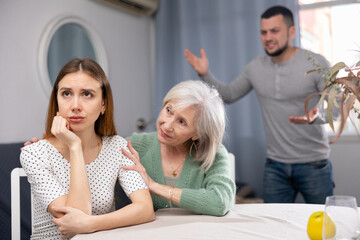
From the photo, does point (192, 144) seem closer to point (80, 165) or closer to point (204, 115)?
point (204, 115)

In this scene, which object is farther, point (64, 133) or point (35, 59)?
point (35, 59)

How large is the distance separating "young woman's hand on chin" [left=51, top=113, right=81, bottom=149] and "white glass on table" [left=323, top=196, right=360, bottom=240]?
31.7 inches

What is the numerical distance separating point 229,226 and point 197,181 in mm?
457

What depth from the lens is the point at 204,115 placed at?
163 centimetres

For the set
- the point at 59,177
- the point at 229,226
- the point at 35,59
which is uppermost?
the point at 35,59

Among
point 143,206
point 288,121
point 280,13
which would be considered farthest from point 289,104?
point 143,206

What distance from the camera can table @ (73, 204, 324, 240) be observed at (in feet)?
3.61

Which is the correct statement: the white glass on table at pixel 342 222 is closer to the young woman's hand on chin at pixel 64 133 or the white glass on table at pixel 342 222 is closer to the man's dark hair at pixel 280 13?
the young woman's hand on chin at pixel 64 133

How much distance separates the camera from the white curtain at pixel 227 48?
3467 millimetres

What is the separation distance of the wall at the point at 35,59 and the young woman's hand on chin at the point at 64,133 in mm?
1407

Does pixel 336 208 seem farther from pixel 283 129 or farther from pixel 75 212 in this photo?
pixel 283 129

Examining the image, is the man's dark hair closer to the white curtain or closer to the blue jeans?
the white curtain

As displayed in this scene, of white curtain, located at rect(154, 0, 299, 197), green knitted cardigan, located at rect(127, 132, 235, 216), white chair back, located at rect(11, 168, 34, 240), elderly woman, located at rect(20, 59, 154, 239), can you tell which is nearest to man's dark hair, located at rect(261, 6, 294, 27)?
white curtain, located at rect(154, 0, 299, 197)

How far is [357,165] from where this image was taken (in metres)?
3.23
